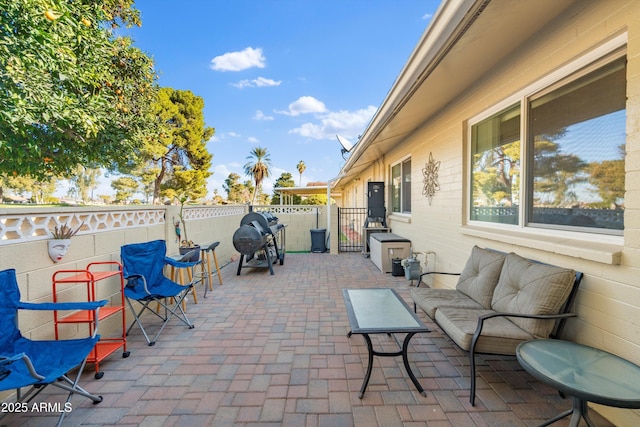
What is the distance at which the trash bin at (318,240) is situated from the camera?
8.56 meters

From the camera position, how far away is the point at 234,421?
1824 mm

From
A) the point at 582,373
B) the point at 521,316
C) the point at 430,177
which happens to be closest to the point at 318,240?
the point at 430,177

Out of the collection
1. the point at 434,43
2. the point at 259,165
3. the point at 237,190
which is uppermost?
the point at 259,165

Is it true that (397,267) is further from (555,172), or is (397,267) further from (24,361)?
(24,361)

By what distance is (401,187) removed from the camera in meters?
7.27

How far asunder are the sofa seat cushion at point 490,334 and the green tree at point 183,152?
19.7 meters

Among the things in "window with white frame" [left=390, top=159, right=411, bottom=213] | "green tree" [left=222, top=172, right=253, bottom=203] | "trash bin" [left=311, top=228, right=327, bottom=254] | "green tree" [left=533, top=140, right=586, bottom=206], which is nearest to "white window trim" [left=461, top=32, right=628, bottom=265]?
"green tree" [left=533, top=140, right=586, bottom=206]

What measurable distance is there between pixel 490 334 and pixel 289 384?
160cm

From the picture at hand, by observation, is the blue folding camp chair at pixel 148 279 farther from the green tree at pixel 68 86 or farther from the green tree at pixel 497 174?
the green tree at pixel 497 174

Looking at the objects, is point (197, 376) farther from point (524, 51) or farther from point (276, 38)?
point (276, 38)

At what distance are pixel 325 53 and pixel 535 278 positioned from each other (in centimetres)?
1387

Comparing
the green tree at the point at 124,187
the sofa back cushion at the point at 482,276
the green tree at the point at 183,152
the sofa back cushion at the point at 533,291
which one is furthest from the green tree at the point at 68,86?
the green tree at the point at 124,187

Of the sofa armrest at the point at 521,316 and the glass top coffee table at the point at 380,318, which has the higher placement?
the sofa armrest at the point at 521,316

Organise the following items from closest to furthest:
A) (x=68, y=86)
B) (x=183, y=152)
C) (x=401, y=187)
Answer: (x=68, y=86), (x=401, y=187), (x=183, y=152)
